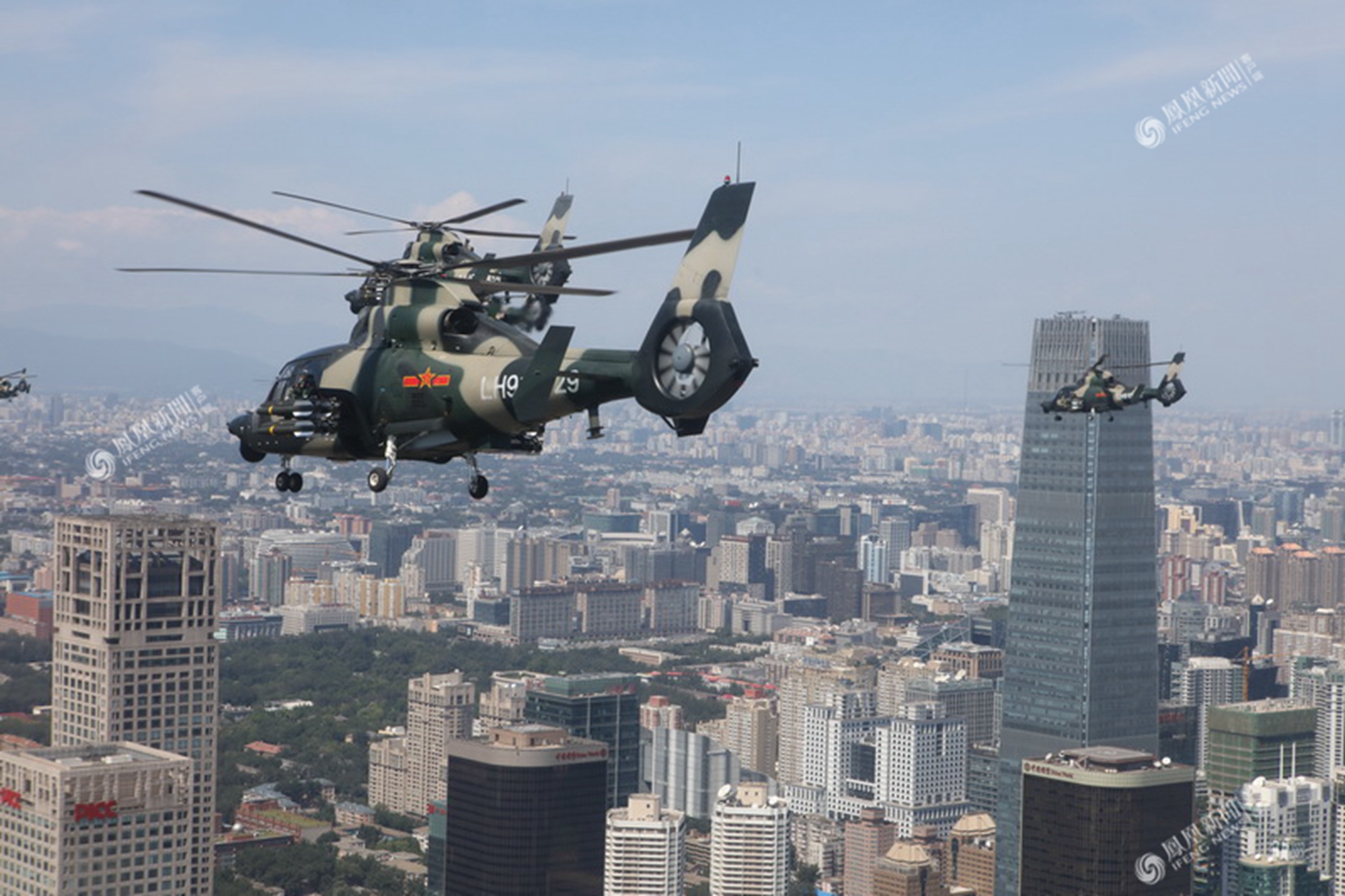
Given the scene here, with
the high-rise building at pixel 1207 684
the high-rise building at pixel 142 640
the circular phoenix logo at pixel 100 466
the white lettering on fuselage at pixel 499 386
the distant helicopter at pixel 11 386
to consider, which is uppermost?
the distant helicopter at pixel 11 386

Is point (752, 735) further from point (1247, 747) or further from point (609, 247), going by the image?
point (609, 247)

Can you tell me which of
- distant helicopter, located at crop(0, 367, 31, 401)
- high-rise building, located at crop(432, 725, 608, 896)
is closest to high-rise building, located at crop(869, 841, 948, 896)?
high-rise building, located at crop(432, 725, 608, 896)

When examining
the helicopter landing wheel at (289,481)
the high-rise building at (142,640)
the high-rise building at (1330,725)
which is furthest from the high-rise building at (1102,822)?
the helicopter landing wheel at (289,481)

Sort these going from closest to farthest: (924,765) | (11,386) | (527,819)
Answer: (11,386) → (527,819) → (924,765)

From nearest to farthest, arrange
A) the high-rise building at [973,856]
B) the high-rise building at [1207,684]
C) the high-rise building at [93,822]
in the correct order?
the high-rise building at [93,822], the high-rise building at [973,856], the high-rise building at [1207,684]

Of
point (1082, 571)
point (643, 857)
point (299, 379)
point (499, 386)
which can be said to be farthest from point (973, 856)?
point (499, 386)

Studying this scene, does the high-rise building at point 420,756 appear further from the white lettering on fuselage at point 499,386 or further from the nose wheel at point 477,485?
the nose wheel at point 477,485
